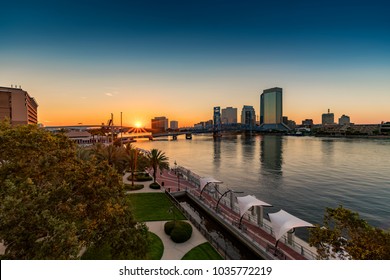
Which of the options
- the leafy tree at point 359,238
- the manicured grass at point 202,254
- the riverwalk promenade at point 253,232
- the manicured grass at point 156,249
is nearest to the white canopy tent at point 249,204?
the riverwalk promenade at point 253,232

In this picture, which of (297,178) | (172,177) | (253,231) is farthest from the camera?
(297,178)

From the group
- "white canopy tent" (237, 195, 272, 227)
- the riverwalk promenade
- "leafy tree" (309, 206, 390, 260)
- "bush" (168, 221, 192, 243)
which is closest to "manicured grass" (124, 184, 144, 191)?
the riverwalk promenade

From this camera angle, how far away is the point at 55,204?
10.3m

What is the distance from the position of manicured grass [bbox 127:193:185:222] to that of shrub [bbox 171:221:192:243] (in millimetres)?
2988

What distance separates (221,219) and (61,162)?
62.9 feet

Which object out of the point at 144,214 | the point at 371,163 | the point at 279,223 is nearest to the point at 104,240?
the point at 279,223

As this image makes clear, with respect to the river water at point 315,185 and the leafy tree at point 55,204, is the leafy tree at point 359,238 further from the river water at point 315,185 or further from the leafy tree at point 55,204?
the river water at point 315,185

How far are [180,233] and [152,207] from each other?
10.4 m

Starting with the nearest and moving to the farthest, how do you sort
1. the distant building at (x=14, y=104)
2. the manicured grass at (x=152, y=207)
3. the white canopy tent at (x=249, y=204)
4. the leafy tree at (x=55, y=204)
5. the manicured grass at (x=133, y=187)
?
the leafy tree at (x=55, y=204) → the white canopy tent at (x=249, y=204) → the manicured grass at (x=152, y=207) → the manicured grass at (x=133, y=187) → the distant building at (x=14, y=104)

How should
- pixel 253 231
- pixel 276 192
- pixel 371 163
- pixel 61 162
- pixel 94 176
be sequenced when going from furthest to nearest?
1. pixel 371 163
2. pixel 276 192
3. pixel 253 231
4. pixel 61 162
5. pixel 94 176

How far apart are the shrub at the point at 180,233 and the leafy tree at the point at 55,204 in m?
7.89

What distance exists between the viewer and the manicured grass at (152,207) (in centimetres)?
2636

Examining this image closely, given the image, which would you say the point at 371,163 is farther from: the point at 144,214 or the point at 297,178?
the point at 144,214
